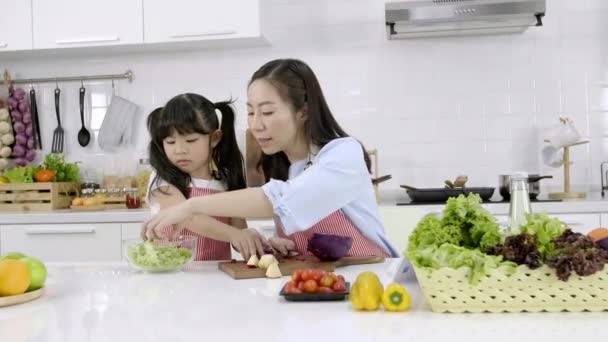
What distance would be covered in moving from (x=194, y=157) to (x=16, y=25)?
1.87m

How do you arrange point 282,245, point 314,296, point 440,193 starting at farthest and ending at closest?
1. point 440,193
2. point 282,245
3. point 314,296

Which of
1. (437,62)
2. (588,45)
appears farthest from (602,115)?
(437,62)

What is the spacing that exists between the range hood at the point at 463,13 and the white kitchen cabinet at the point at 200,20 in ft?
2.14

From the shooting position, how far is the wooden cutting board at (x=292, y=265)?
1.45 m

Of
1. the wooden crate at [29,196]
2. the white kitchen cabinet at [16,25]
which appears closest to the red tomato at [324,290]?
the wooden crate at [29,196]

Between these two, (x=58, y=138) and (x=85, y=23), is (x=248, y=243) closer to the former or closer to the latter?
(x=85, y=23)

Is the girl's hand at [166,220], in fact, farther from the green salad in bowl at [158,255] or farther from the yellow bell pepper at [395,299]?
the yellow bell pepper at [395,299]

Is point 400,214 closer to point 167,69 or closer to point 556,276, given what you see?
point 556,276

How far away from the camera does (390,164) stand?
11.4ft

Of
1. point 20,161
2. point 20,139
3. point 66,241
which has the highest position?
point 20,139

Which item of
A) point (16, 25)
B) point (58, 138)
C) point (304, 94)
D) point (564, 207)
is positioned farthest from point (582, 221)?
point (16, 25)

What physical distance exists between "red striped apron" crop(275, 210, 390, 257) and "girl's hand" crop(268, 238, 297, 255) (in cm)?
11

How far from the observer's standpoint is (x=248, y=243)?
171 centimetres

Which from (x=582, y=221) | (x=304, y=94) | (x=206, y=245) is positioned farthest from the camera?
(x=582, y=221)
